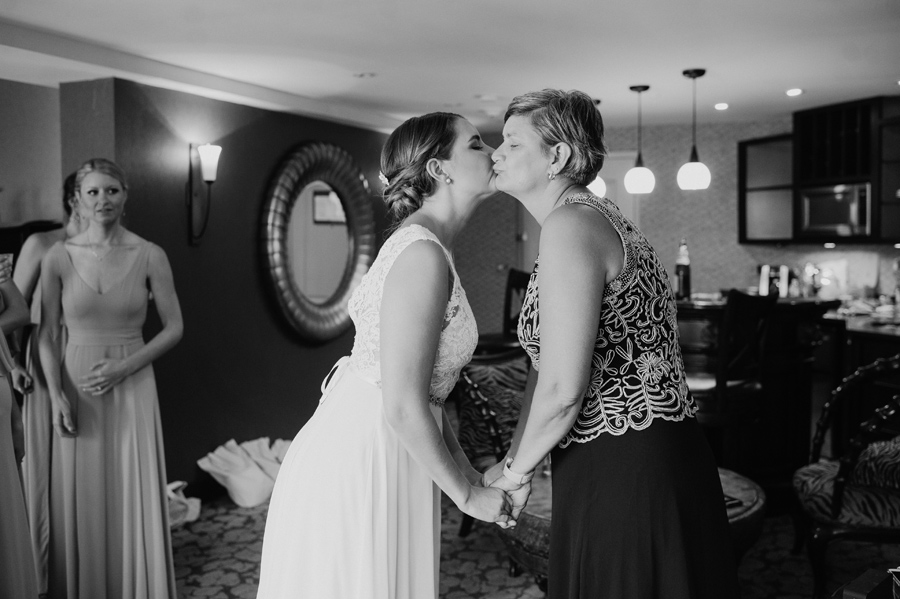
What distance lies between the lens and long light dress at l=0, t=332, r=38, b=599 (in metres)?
2.38

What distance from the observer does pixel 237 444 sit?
5516mm

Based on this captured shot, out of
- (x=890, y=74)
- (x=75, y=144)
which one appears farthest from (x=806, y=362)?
(x=75, y=144)

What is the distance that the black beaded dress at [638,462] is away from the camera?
5.49ft

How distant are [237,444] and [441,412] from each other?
3.99 m

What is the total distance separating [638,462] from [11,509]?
1.84 meters

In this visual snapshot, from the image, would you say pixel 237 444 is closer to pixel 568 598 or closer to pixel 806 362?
pixel 806 362

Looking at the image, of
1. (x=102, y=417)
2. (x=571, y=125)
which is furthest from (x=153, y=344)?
(x=571, y=125)

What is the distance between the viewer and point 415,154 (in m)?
1.84

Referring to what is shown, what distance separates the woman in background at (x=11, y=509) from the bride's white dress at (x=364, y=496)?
103cm

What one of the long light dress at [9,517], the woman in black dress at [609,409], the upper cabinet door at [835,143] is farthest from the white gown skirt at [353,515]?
the upper cabinet door at [835,143]

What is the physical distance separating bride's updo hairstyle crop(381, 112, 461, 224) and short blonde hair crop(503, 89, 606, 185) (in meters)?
0.17

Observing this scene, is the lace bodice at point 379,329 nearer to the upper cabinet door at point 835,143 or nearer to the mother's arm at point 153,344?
the mother's arm at point 153,344

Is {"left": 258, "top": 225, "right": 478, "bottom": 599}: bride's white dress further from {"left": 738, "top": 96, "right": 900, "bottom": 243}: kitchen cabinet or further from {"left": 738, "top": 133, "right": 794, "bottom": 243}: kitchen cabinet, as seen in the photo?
{"left": 738, "top": 133, "right": 794, "bottom": 243}: kitchen cabinet

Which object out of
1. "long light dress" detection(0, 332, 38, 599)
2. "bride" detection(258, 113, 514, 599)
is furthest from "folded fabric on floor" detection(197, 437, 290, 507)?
"bride" detection(258, 113, 514, 599)
